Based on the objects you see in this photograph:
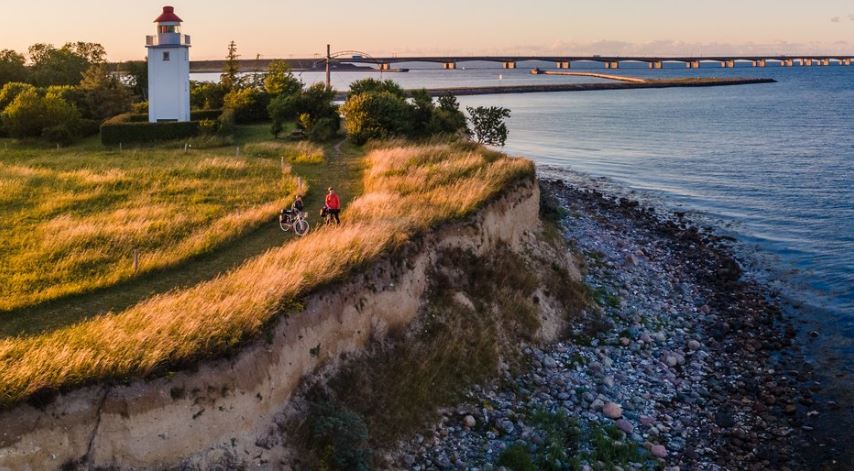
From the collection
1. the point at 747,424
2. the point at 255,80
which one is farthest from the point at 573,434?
the point at 255,80

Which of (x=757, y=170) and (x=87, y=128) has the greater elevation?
(x=87, y=128)

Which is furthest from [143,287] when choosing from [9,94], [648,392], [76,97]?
[9,94]

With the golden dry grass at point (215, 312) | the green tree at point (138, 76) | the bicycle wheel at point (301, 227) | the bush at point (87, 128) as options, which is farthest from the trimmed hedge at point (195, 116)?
the bicycle wheel at point (301, 227)

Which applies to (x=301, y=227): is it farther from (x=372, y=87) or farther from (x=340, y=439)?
(x=372, y=87)

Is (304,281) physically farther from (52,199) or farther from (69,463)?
(52,199)

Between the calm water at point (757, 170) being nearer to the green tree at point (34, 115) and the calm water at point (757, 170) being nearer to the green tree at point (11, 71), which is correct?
the green tree at point (34, 115)

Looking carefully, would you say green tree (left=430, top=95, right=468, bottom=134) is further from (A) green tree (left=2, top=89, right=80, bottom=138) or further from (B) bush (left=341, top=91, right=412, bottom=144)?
(A) green tree (left=2, top=89, right=80, bottom=138)

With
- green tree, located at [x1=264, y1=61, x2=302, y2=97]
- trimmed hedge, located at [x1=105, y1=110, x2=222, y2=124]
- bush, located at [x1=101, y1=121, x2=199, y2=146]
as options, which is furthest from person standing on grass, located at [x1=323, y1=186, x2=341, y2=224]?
green tree, located at [x1=264, y1=61, x2=302, y2=97]
